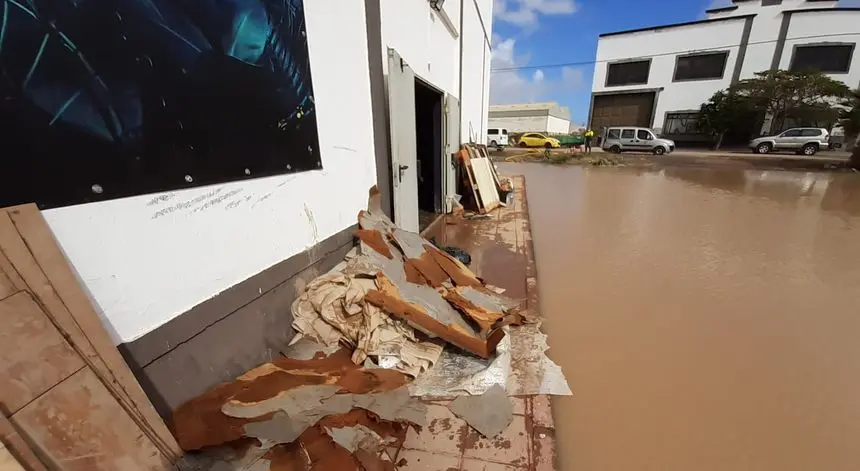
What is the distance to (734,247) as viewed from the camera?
4973 millimetres

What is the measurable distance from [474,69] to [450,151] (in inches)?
158

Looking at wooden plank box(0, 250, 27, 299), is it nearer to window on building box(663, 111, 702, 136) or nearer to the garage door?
window on building box(663, 111, 702, 136)

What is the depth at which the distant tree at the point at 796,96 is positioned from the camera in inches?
721

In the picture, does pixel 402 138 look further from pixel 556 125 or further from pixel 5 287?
pixel 556 125

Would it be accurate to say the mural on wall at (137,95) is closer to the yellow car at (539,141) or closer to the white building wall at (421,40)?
the white building wall at (421,40)

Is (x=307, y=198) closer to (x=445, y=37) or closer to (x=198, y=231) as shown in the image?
(x=198, y=231)

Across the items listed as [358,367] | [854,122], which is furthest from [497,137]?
[358,367]

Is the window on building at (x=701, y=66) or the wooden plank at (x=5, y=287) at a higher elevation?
the window on building at (x=701, y=66)

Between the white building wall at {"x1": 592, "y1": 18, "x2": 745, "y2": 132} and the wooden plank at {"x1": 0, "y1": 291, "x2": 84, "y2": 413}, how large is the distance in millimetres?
32524

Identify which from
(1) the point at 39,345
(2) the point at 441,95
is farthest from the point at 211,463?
(2) the point at 441,95

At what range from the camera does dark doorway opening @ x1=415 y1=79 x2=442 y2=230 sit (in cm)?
566

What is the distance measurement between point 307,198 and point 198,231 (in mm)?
848

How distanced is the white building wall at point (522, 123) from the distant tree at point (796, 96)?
19433 millimetres

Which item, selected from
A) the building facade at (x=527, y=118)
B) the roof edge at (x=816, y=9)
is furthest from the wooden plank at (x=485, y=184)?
the building facade at (x=527, y=118)
